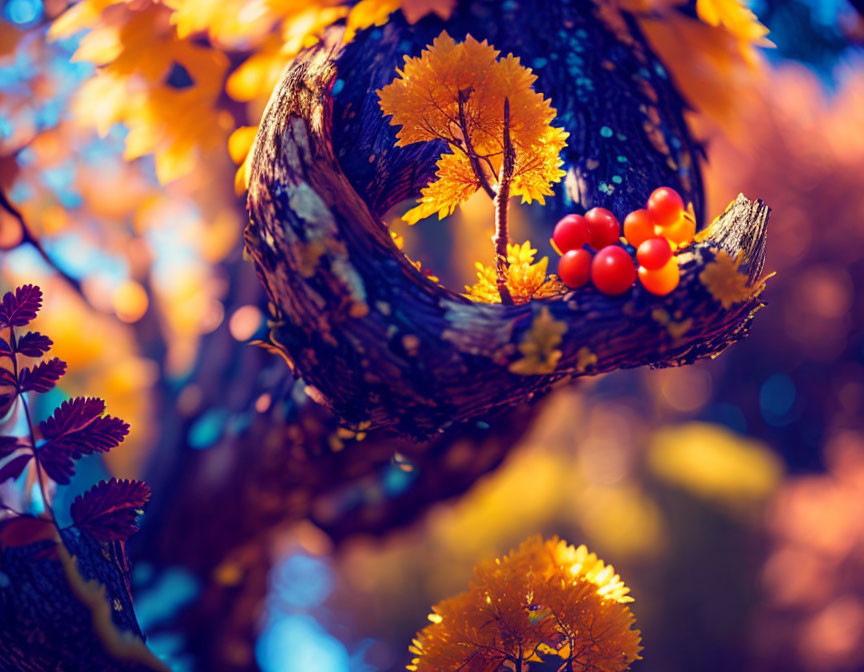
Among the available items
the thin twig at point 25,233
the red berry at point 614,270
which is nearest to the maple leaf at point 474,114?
the red berry at point 614,270

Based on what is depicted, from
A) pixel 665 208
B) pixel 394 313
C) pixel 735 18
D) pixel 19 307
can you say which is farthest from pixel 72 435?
pixel 735 18

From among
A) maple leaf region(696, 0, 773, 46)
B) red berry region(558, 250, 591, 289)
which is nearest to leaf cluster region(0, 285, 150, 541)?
red berry region(558, 250, 591, 289)

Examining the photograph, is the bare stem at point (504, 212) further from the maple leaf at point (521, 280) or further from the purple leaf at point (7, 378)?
the purple leaf at point (7, 378)

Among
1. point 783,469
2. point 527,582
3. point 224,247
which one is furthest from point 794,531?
point 224,247

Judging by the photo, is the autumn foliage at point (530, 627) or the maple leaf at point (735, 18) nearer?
the autumn foliage at point (530, 627)

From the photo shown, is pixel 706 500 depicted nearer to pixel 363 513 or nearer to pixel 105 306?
pixel 363 513

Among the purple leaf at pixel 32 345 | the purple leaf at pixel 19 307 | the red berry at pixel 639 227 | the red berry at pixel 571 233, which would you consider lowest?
the purple leaf at pixel 32 345

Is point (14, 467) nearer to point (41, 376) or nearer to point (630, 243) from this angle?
point (41, 376)
